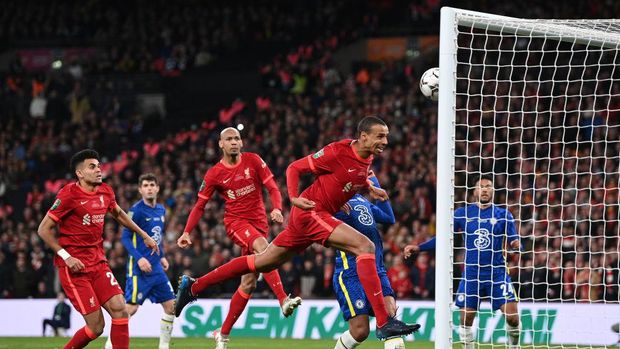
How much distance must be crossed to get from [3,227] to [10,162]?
3891 millimetres

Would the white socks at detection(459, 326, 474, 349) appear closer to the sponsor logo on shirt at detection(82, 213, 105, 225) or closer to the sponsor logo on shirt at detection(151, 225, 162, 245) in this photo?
the sponsor logo on shirt at detection(151, 225, 162, 245)

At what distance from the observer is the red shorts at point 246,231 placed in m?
12.2

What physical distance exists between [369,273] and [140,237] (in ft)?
16.9

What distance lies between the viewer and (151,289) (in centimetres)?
1374

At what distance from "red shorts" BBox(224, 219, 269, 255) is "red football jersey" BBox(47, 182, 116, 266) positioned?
81.9 inches

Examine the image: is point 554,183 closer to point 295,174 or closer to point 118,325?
point 295,174

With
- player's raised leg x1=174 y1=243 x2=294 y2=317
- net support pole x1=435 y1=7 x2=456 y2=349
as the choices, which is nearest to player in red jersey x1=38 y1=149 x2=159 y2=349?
player's raised leg x1=174 y1=243 x2=294 y2=317

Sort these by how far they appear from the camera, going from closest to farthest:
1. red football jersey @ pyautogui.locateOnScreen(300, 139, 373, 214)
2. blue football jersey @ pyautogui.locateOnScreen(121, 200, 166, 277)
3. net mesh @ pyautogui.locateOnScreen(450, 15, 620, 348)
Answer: red football jersey @ pyautogui.locateOnScreen(300, 139, 373, 214) → net mesh @ pyautogui.locateOnScreen(450, 15, 620, 348) → blue football jersey @ pyautogui.locateOnScreen(121, 200, 166, 277)

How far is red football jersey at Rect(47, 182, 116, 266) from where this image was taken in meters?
10.4

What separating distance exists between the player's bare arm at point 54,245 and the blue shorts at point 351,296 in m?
2.42

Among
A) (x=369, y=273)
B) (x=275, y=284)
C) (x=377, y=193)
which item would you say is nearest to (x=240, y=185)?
(x=275, y=284)

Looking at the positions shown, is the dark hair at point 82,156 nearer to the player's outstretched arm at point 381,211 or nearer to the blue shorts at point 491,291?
the player's outstretched arm at point 381,211

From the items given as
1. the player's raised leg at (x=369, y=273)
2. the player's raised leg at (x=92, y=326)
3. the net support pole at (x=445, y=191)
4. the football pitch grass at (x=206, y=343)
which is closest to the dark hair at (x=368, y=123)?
the net support pole at (x=445, y=191)

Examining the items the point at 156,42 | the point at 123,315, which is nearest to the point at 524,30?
the point at 123,315
